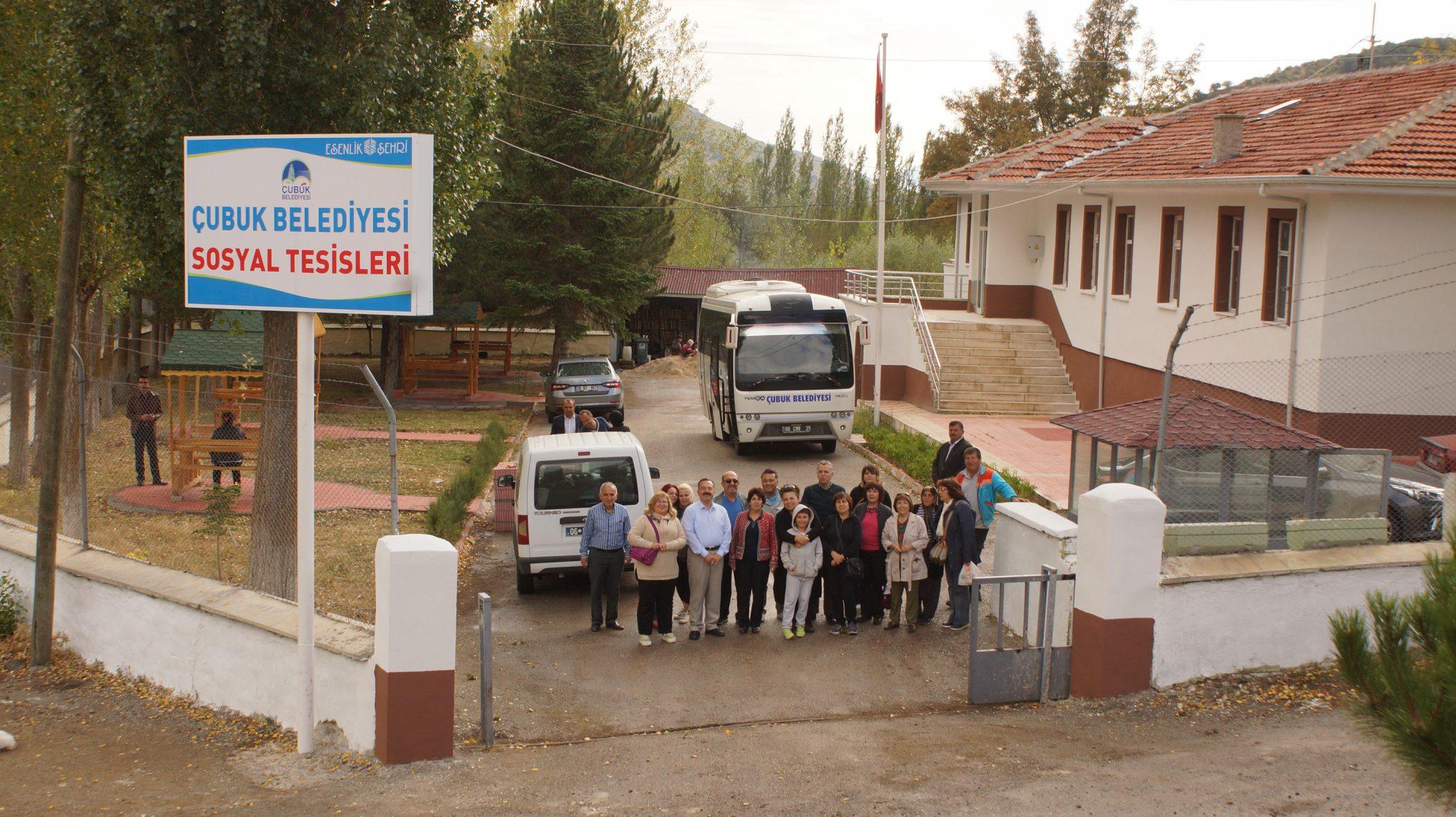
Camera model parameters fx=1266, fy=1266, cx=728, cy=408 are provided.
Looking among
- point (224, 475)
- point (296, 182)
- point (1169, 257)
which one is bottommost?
point (224, 475)

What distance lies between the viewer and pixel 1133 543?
9234 mm

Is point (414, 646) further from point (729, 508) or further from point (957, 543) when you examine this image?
point (957, 543)

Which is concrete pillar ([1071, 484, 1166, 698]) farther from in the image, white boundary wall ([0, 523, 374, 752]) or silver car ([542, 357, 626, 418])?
silver car ([542, 357, 626, 418])

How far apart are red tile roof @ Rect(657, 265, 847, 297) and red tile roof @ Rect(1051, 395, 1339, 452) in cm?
3663

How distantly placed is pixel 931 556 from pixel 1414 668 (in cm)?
698

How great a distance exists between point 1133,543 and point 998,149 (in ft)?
159

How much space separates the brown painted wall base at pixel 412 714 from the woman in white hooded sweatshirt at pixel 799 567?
413 cm

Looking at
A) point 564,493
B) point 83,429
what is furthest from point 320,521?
point 83,429

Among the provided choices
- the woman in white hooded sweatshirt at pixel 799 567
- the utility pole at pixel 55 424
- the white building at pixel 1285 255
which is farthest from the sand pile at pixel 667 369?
the utility pole at pixel 55 424

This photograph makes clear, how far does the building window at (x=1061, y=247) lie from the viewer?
95.7ft

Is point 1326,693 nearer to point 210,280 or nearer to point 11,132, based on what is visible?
point 210,280

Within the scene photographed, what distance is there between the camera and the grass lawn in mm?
13789

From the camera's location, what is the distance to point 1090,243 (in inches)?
1086

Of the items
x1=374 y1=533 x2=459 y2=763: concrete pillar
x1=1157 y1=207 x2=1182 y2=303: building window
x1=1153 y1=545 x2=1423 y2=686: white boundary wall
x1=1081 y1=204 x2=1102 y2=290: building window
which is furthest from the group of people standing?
x1=1081 y1=204 x2=1102 y2=290: building window
